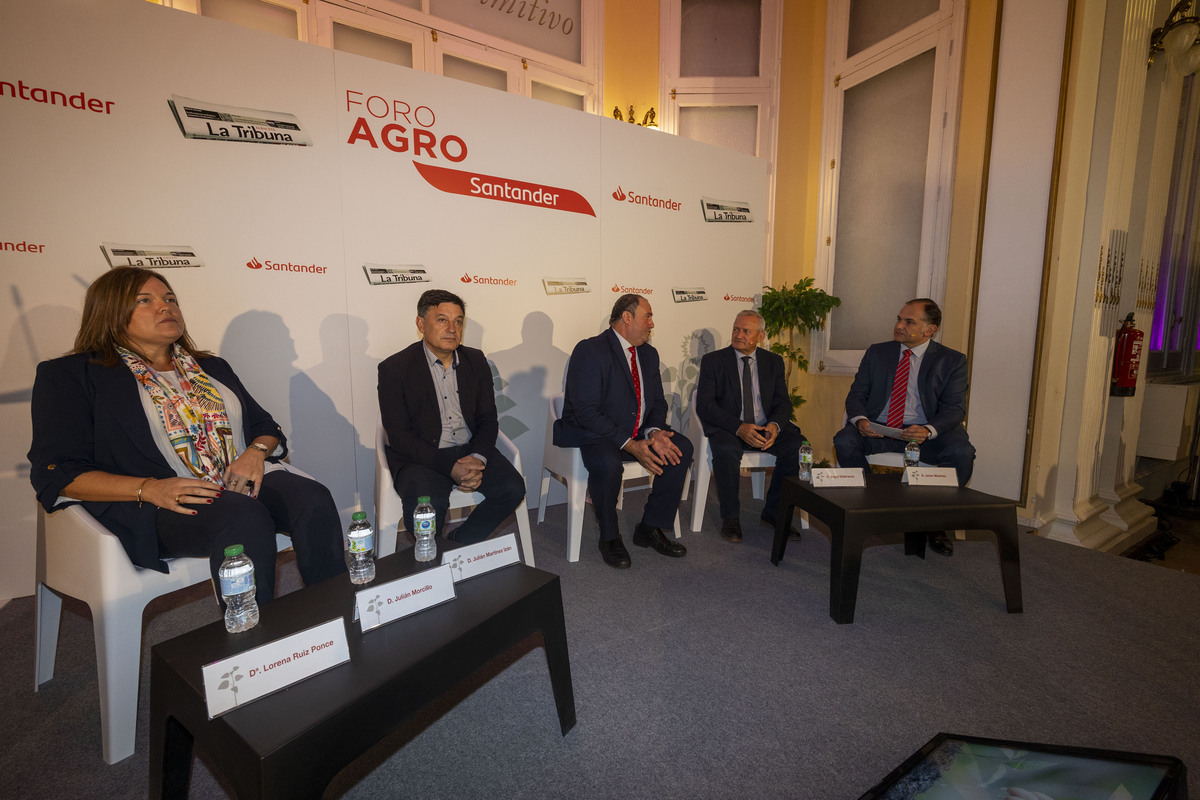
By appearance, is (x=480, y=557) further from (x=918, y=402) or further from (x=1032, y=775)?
(x=918, y=402)

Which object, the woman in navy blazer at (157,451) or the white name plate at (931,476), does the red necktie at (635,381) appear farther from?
the woman in navy blazer at (157,451)

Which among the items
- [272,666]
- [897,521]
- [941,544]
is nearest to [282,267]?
[272,666]

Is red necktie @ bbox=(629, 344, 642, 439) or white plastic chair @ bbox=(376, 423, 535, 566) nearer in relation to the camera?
white plastic chair @ bbox=(376, 423, 535, 566)

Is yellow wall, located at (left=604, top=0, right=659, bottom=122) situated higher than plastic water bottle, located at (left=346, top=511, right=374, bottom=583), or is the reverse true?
yellow wall, located at (left=604, top=0, right=659, bottom=122)

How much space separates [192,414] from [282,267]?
114 cm

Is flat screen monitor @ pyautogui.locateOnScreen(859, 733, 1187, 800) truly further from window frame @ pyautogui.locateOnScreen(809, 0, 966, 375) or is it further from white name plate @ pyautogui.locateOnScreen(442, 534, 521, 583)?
window frame @ pyautogui.locateOnScreen(809, 0, 966, 375)

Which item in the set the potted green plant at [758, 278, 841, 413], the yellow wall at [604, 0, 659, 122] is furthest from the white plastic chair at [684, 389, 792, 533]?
the yellow wall at [604, 0, 659, 122]

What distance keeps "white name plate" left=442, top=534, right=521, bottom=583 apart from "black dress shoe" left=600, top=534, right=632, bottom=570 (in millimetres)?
1164

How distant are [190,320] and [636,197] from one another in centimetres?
281

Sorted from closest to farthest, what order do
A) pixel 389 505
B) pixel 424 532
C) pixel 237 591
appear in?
pixel 237 591 < pixel 424 532 < pixel 389 505

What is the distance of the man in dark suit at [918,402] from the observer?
2854 mm

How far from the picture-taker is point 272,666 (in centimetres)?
99

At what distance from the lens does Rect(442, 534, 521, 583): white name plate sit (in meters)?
1.42

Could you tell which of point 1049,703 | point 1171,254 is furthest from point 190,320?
point 1171,254
